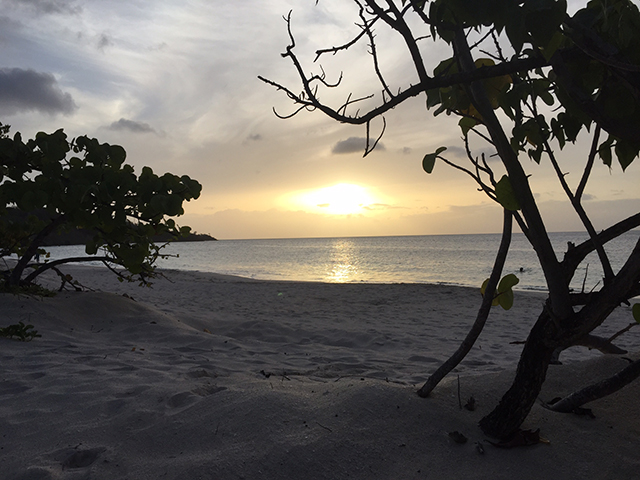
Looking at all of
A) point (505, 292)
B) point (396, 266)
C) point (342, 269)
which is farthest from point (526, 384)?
point (396, 266)

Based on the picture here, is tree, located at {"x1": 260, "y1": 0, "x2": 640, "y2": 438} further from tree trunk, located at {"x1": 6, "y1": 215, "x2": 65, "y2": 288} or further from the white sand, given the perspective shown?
tree trunk, located at {"x1": 6, "y1": 215, "x2": 65, "y2": 288}

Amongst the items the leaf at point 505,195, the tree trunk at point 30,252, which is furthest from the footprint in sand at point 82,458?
the tree trunk at point 30,252

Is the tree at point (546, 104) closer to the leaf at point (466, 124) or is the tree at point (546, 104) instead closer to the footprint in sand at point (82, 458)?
the leaf at point (466, 124)

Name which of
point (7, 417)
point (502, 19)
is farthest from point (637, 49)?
point (7, 417)

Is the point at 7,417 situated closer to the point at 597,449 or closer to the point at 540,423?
the point at 540,423

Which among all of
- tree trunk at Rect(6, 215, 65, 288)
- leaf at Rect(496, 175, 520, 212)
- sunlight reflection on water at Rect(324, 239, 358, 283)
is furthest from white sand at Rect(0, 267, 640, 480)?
sunlight reflection on water at Rect(324, 239, 358, 283)

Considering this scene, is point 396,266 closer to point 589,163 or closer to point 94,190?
point 94,190

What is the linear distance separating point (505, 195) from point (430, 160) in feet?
1.02

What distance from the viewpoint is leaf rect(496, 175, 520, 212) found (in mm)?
1516

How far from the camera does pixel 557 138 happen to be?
1.72 m

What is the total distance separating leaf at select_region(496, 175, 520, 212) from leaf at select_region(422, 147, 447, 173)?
0.84 feet

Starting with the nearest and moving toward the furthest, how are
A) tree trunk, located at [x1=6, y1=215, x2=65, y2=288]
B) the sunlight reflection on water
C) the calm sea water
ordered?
tree trunk, located at [x1=6, y1=215, x2=65, y2=288] < the calm sea water < the sunlight reflection on water

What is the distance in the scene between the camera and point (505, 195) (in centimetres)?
152

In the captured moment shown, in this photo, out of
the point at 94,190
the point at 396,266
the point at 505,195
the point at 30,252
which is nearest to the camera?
the point at 505,195
